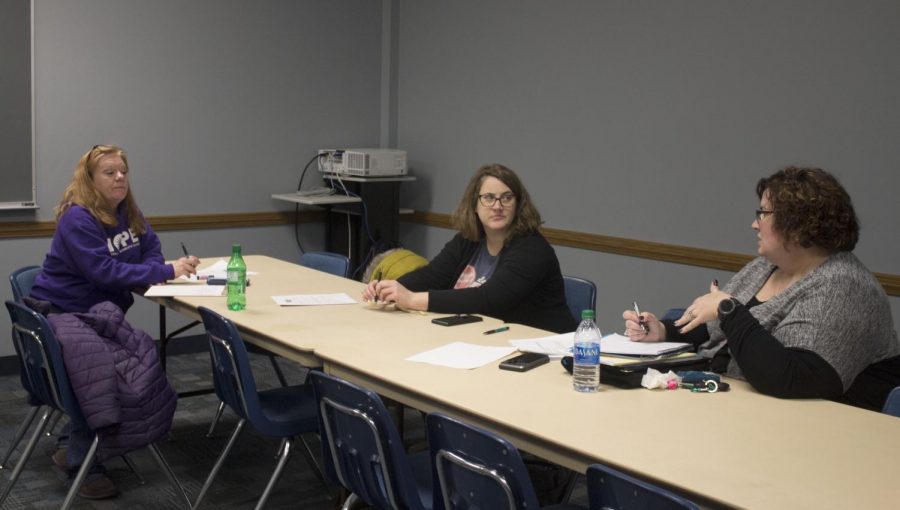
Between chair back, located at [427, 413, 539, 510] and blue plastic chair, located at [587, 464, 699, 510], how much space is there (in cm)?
19

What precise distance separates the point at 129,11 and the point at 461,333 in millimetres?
3568

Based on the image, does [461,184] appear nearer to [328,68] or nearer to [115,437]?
[328,68]

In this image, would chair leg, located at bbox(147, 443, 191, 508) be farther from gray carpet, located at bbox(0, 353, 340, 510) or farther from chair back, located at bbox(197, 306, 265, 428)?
chair back, located at bbox(197, 306, 265, 428)

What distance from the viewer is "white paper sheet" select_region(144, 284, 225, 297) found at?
3.92m

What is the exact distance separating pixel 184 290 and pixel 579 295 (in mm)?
1613

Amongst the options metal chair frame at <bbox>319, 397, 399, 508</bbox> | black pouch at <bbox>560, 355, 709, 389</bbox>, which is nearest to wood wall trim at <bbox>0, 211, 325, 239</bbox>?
metal chair frame at <bbox>319, 397, 399, 508</bbox>

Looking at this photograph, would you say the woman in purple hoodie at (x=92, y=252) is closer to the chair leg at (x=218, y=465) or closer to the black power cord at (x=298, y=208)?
the chair leg at (x=218, y=465)

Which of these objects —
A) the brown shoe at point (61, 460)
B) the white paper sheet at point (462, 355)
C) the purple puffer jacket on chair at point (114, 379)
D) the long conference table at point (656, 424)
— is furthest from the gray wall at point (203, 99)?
the white paper sheet at point (462, 355)

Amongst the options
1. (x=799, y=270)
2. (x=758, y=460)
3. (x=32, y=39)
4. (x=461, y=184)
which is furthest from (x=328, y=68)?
(x=758, y=460)

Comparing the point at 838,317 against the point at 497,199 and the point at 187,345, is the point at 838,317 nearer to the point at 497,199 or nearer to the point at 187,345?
the point at 497,199

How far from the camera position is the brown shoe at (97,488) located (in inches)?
147

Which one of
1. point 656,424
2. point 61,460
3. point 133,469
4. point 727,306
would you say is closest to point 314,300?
point 133,469

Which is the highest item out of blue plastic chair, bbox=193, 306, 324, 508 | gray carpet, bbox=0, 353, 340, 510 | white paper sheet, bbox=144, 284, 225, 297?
white paper sheet, bbox=144, 284, 225, 297

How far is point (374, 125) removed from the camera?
7.02 m
